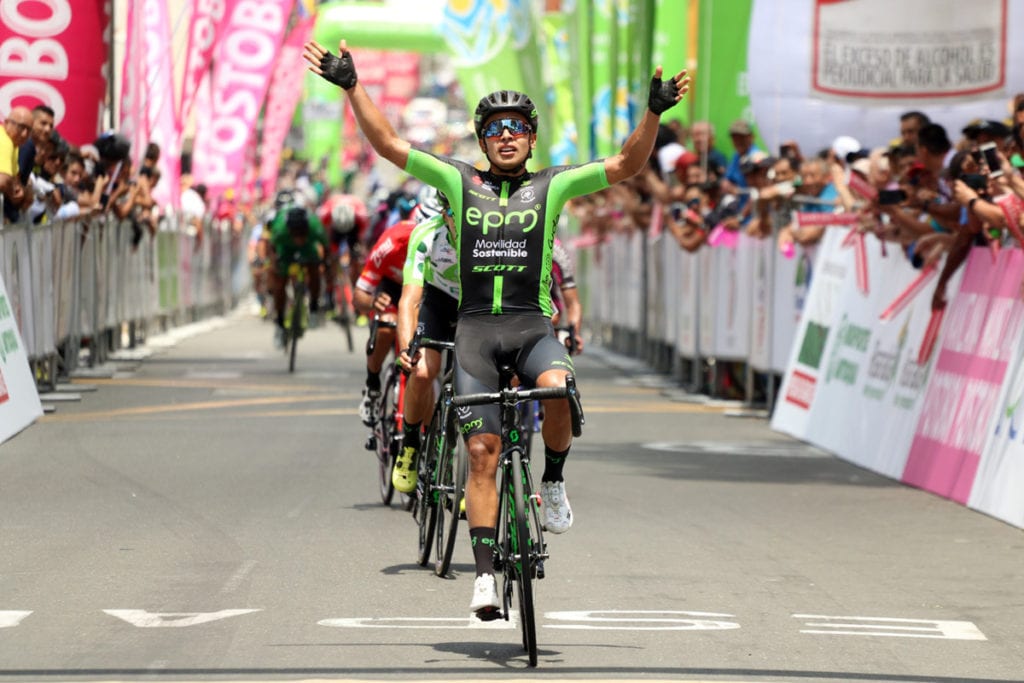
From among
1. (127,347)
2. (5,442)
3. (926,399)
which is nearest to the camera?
(926,399)

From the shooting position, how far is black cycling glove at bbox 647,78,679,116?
886 centimetres

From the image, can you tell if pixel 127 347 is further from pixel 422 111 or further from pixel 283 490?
pixel 422 111

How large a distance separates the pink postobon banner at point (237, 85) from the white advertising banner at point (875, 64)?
54.5 feet

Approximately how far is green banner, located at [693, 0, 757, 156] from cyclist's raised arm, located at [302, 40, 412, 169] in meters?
14.4

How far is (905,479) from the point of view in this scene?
49.3 feet

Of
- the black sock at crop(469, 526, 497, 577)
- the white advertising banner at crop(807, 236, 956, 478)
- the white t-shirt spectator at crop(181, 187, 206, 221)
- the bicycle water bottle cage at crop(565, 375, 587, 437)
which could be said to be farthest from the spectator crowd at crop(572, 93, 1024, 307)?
the white t-shirt spectator at crop(181, 187, 206, 221)

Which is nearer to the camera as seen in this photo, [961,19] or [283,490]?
[283,490]

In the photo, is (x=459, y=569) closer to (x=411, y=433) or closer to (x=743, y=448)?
(x=411, y=433)

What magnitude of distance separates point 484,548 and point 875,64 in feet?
36.6

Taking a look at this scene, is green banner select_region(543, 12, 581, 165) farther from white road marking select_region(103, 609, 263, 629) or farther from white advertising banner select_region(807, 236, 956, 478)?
white road marking select_region(103, 609, 263, 629)

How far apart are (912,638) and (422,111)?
11241cm

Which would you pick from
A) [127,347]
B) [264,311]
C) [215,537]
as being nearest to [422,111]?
[264,311]

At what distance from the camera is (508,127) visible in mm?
8953

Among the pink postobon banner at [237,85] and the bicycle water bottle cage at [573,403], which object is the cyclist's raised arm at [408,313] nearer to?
the bicycle water bottle cage at [573,403]
